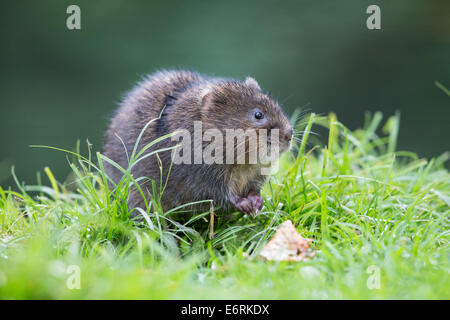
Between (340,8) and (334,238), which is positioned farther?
(340,8)

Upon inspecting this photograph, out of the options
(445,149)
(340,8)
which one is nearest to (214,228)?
(445,149)

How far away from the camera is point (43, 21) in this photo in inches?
503

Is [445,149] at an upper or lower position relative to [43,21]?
lower

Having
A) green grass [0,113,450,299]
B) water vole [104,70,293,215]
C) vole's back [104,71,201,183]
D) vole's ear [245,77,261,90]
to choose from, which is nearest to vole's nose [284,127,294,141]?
water vole [104,70,293,215]

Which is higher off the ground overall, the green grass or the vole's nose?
the vole's nose

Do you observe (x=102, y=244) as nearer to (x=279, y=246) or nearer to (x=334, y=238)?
(x=279, y=246)

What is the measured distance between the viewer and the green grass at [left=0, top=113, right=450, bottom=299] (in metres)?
3.38

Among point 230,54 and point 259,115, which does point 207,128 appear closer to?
point 259,115

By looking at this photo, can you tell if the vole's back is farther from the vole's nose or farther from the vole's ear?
the vole's nose

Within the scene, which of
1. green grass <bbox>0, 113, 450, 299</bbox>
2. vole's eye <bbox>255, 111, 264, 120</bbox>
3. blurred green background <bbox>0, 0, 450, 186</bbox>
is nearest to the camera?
green grass <bbox>0, 113, 450, 299</bbox>

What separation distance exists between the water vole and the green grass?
20 centimetres

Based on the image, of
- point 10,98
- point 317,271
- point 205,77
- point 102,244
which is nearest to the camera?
point 317,271
